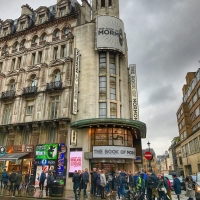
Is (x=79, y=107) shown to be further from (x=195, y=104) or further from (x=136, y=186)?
(x=195, y=104)

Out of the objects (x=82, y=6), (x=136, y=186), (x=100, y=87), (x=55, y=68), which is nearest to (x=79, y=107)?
(x=100, y=87)

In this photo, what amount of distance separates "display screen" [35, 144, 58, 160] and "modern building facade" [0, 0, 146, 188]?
891mm

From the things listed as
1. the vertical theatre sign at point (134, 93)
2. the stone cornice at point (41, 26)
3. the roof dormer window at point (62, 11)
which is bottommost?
the vertical theatre sign at point (134, 93)

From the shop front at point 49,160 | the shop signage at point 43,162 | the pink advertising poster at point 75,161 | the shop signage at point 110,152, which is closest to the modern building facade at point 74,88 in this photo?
the pink advertising poster at point 75,161

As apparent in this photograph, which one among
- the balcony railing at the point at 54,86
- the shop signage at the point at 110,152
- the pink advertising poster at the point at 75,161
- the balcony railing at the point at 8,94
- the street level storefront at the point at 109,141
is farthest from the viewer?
the balcony railing at the point at 8,94

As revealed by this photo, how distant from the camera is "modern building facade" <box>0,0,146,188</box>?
23.0 metres

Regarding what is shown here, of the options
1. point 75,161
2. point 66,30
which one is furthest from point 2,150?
point 66,30

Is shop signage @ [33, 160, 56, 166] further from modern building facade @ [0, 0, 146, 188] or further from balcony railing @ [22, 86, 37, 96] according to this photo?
balcony railing @ [22, 86, 37, 96]

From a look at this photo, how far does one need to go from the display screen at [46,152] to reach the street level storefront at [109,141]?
343 centimetres

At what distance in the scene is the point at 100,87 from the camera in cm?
2633

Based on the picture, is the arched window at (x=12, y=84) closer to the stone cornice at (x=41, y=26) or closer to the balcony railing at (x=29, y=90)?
the balcony railing at (x=29, y=90)

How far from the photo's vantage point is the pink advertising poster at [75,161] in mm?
22319

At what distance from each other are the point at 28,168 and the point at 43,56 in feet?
54.3

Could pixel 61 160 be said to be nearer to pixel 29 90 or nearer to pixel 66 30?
pixel 29 90
